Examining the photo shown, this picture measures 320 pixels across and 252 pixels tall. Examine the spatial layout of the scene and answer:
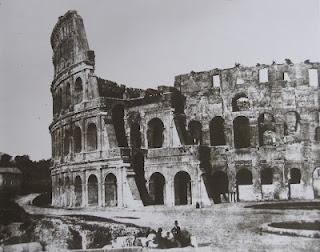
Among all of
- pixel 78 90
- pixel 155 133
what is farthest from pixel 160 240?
pixel 78 90

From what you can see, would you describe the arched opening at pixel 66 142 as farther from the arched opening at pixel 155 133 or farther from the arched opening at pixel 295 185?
the arched opening at pixel 295 185

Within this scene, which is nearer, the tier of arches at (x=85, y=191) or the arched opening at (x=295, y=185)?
the tier of arches at (x=85, y=191)

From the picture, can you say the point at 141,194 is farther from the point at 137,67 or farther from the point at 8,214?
the point at 137,67

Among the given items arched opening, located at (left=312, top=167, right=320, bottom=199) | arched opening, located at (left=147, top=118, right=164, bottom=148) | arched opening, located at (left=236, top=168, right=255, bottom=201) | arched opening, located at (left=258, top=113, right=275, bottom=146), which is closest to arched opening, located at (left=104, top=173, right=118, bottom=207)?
arched opening, located at (left=147, top=118, right=164, bottom=148)

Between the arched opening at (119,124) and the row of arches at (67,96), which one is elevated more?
the row of arches at (67,96)

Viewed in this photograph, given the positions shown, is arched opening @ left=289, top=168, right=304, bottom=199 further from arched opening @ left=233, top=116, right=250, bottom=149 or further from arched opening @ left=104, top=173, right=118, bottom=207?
arched opening @ left=104, top=173, right=118, bottom=207

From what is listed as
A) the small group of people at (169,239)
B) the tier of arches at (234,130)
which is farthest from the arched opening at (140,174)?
the small group of people at (169,239)

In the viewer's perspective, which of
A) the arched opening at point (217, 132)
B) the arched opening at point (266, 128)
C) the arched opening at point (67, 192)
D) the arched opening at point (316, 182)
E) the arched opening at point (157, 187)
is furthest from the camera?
the arched opening at point (266, 128)
